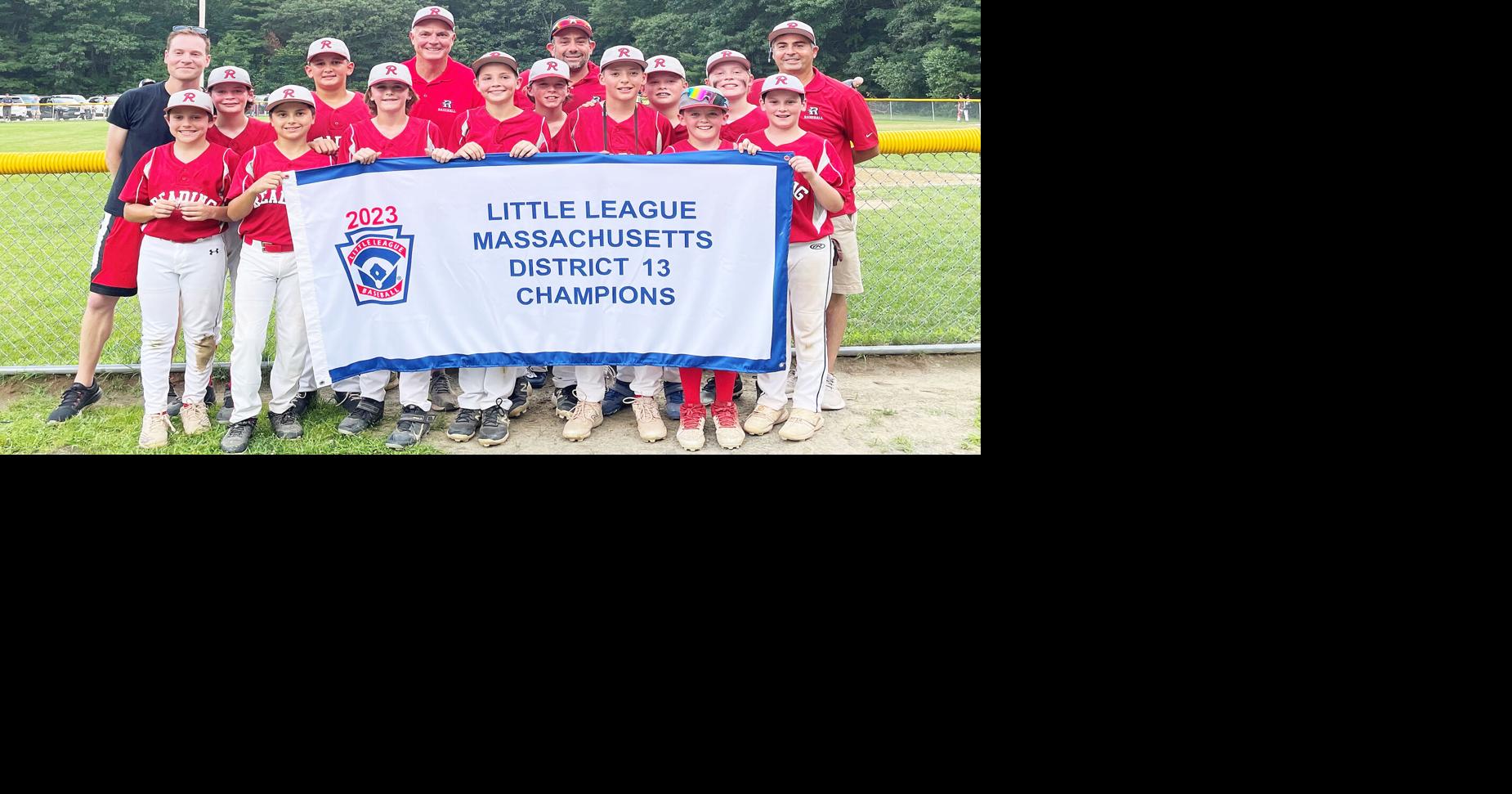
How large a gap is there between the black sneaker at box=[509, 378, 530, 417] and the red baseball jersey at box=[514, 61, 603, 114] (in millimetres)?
1296

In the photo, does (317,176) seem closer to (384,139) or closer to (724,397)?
(384,139)

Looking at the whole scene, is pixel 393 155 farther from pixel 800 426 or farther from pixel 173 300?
pixel 800 426

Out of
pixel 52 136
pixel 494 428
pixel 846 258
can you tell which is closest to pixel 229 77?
pixel 494 428

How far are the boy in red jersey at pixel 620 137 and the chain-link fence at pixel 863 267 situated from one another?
1347 mm

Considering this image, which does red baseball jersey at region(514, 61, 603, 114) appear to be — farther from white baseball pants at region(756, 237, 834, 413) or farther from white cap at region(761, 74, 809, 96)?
white baseball pants at region(756, 237, 834, 413)

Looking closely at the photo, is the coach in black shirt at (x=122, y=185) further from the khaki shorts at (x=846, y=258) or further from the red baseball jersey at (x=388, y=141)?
the khaki shorts at (x=846, y=258)

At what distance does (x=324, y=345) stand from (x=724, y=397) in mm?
1742

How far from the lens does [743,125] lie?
471 centimetres

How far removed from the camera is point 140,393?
547 cm

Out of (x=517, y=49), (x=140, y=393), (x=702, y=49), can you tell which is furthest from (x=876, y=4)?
(x=140, y=393)

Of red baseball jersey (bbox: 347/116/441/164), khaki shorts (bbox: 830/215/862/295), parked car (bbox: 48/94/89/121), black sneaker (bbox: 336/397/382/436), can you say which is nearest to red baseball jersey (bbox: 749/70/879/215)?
khaki shorts (bbox: 830/215/862/295)

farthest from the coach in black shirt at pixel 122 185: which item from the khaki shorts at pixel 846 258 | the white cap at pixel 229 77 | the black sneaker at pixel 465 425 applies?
the khaki shorts at pixel 846 258

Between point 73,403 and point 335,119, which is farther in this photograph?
point 73,403

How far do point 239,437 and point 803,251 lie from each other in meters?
2.53
